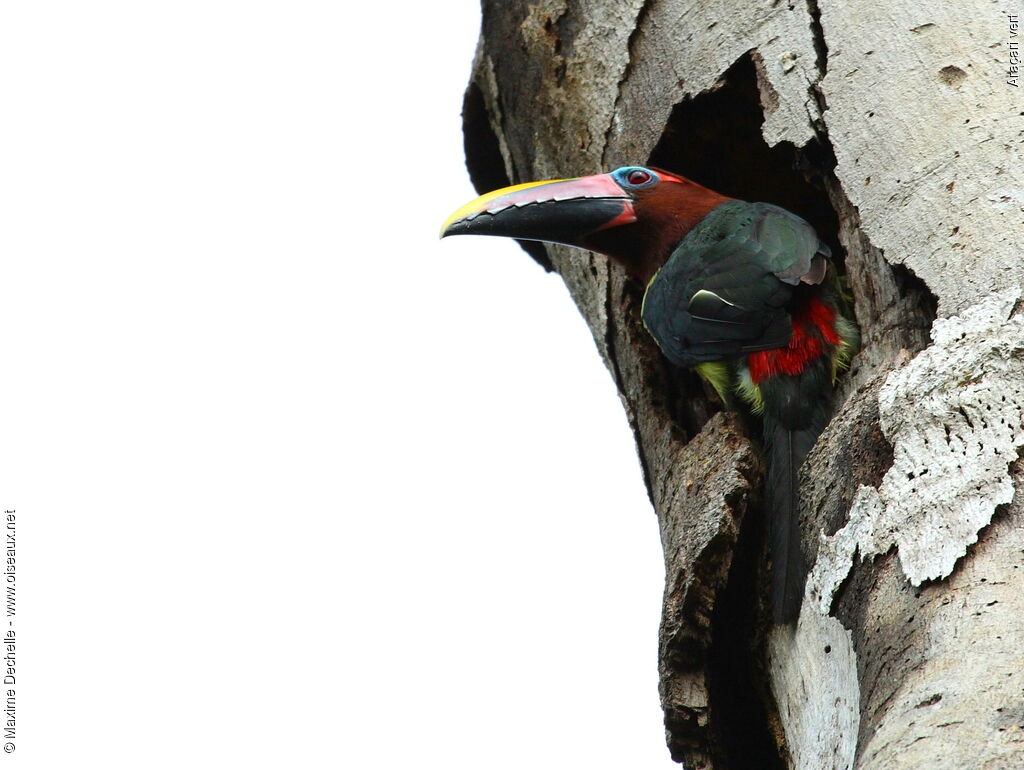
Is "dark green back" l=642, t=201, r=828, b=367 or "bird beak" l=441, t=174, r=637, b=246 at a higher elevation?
"bird beak" l=441, t=174, r=637, b=246

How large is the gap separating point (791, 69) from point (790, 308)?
0.54 meters

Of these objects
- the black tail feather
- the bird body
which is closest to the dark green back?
the bird body

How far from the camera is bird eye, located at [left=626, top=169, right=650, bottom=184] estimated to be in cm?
345

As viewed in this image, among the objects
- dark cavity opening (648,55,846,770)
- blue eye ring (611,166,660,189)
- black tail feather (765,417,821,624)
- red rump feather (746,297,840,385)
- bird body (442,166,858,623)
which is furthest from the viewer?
blue eye ring (611,166,660,189)

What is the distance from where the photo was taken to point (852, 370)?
9.12 ft

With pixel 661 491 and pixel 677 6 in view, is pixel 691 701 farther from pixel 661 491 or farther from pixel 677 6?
pixel 677 6

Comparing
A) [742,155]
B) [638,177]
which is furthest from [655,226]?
[742,155]

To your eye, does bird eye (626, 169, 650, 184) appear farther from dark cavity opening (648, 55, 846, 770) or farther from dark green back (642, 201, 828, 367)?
dark green back (642, 201, 828, 367)

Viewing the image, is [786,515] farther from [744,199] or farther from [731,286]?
[744,199]

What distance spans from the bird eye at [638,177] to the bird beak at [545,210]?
35 mm

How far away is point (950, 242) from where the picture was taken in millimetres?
2430

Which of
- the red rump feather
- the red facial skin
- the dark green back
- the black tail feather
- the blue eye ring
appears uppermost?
the blue eye ring

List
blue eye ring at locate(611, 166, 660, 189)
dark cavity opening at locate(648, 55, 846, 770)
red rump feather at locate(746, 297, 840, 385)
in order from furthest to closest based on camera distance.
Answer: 1. blue eye ring at locate(611, 166, 660, 189)
2. red rump feather at locate(746, 297, 840, 385)
3. dark cavity opening at locate(648, 55, 846, 770)

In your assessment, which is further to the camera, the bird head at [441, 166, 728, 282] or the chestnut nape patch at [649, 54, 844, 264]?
the bird head at [441, 166, 728, 282]
